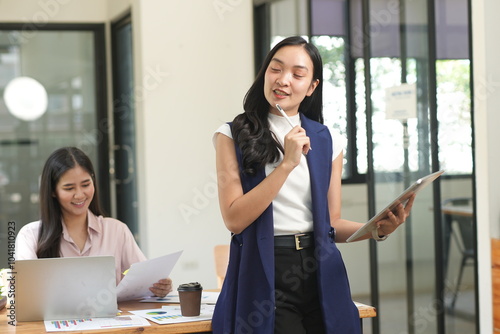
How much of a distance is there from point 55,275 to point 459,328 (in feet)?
8.20

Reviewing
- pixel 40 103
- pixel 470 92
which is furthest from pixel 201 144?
pixel 470 92

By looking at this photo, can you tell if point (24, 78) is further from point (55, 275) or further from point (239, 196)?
point (239, 196)

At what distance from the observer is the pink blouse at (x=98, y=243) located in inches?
121

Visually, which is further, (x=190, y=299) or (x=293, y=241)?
(x=190, y=299)

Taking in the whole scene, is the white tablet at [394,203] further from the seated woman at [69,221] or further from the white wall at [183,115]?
the white wall at [183,115]

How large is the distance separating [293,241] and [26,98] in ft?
16.9

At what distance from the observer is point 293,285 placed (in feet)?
7.29

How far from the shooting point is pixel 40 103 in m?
6.89

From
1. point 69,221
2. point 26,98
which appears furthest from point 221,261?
point 26,98

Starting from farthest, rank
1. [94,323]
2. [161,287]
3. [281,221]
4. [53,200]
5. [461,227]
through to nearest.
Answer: [461,227] < [53,200] < [161,287] < [94,323] < [281,221]

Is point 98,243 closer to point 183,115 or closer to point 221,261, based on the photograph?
point 221,261

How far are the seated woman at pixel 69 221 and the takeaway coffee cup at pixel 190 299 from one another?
0.72 m

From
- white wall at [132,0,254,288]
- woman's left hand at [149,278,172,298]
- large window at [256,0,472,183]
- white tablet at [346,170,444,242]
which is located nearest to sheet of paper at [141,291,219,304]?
woman's left hand at [149,278,172,298]

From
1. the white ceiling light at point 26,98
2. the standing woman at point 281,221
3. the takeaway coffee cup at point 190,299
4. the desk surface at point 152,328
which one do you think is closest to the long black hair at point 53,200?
the desk surface at point 152,328
